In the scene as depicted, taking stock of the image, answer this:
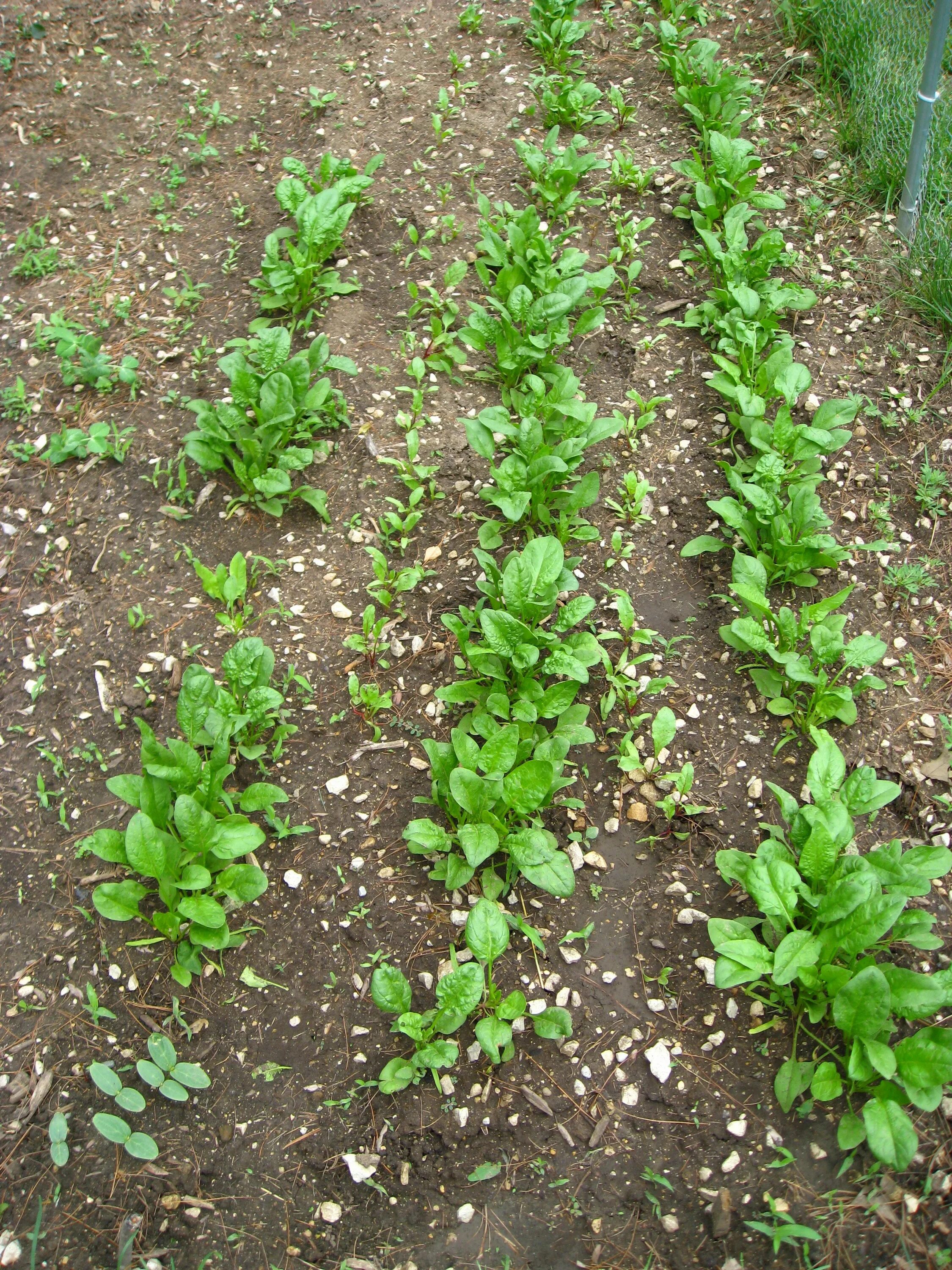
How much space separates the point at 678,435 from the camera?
12.5 feet

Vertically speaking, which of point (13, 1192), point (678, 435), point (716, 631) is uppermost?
point (678, 435)

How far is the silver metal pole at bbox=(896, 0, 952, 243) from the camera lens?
3479mm

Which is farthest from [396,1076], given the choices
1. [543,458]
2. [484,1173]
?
[543,458]

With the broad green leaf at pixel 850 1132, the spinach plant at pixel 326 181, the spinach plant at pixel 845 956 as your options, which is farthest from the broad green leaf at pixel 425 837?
the spinach plant at pixel 326 181

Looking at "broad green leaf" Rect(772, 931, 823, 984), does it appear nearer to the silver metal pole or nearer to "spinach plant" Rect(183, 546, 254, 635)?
"spinach plant" Rect(183, 546, 254, 635)

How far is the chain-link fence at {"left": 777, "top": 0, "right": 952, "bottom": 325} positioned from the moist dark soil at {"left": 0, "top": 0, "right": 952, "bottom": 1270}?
15 centimetres

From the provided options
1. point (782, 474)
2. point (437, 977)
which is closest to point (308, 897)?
point (437, 977)

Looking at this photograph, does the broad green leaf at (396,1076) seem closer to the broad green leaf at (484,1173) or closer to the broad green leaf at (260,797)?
the broad green leaf at (484,1173)

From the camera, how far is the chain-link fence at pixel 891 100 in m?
4.04

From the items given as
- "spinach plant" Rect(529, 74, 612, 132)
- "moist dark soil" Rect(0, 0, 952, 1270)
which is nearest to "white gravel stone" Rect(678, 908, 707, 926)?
"moist dark soil" Rect(0, 0, 952, 1270)

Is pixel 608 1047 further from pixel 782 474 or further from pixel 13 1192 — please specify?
pixel 782 474

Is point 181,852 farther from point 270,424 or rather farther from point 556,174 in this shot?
point 556,174

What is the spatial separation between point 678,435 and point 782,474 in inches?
21.2

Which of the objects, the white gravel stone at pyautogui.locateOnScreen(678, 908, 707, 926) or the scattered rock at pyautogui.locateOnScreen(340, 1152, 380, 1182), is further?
the white gravel stone at pyautogui.locateOnScreen(678, 908, 707, 926)
